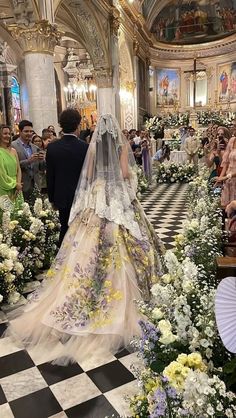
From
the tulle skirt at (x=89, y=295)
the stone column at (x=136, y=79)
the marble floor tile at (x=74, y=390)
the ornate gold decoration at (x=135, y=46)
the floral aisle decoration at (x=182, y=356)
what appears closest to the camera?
the floral aisle decoration at (x=182, y=356)

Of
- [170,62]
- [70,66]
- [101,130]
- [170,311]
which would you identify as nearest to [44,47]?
[101,130]

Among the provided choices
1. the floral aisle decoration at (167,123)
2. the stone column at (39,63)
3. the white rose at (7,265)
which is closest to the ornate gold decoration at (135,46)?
the floral aisle decoration at (167,123)

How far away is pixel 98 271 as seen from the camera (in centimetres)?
331

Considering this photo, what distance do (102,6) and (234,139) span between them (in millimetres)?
10334

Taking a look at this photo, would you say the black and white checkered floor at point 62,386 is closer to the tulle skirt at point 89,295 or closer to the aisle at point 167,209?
the tulle skirt at point 89,295

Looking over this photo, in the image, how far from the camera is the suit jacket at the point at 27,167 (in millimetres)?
5406

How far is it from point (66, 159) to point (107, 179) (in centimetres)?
48

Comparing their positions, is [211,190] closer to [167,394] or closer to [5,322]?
[5,322]

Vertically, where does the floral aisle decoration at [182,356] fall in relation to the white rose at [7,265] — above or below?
above

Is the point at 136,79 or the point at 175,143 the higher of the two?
the point at 136,79

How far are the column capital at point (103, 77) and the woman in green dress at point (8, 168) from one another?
10.4 metres

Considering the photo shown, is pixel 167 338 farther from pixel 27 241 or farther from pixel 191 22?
pixel 191 22

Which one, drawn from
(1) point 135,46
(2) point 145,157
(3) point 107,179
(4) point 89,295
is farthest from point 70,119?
(1) point 135,46

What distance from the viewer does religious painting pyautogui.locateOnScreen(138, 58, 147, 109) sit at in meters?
21.5
